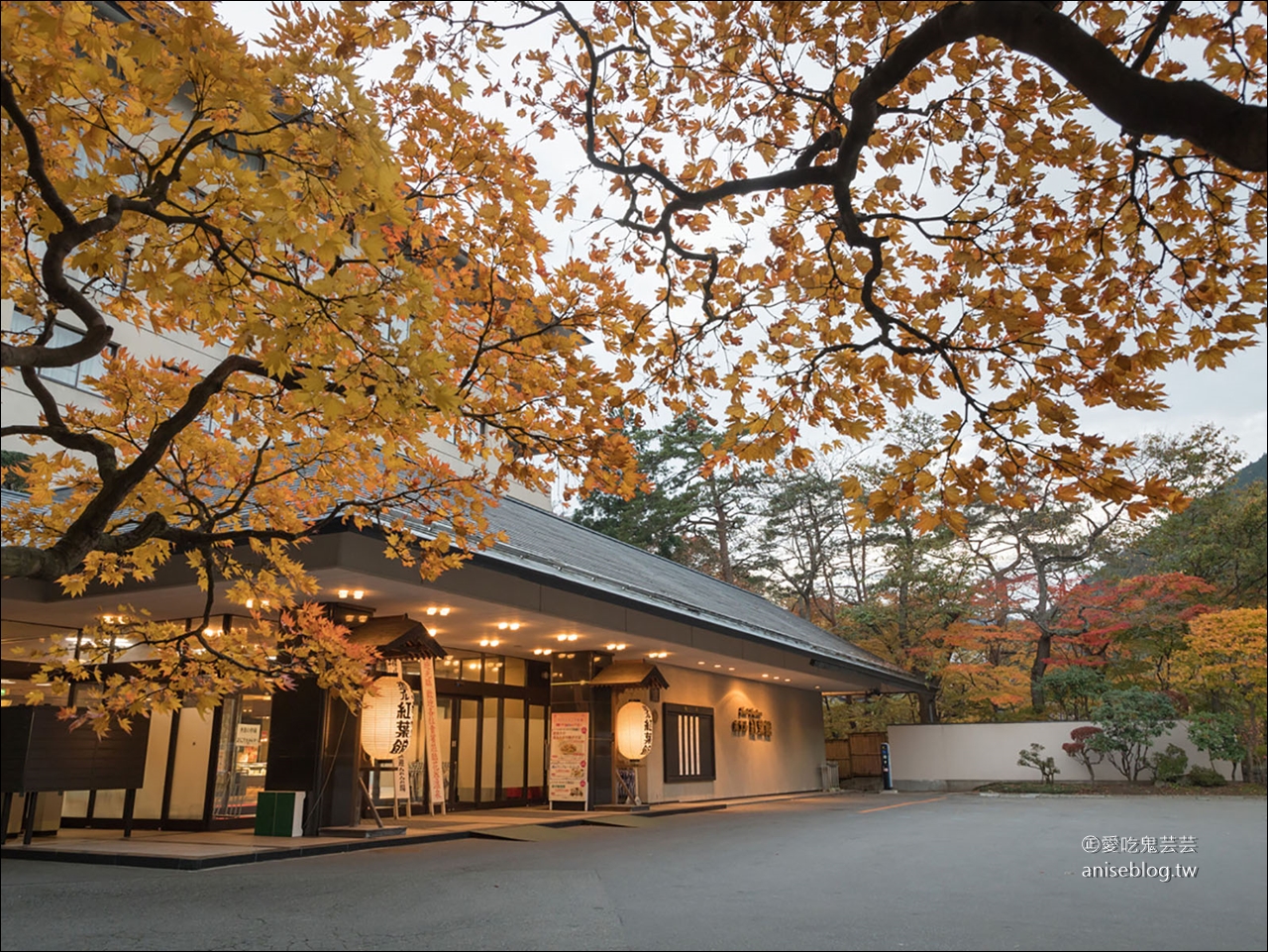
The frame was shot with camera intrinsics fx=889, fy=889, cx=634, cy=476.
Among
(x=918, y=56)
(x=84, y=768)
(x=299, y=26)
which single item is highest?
(x=299, y=26)

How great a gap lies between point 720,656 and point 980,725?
10.6 meters

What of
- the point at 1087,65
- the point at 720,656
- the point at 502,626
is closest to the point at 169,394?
the point at 1087,65

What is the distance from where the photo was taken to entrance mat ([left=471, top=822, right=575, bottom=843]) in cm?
1087

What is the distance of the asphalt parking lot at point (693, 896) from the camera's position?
5.31 meters

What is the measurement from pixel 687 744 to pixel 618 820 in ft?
15.6

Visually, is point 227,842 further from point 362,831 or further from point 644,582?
point 644,582

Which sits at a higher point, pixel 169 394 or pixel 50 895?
pixel 169 394

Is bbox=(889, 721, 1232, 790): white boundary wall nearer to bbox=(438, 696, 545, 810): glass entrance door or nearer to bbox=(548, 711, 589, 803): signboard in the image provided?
bbox=(438, 696, 545, 810): glass entrance door

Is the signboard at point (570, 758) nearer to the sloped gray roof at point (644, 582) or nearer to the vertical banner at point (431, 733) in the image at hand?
the sloped gray roof at point (644, 582)

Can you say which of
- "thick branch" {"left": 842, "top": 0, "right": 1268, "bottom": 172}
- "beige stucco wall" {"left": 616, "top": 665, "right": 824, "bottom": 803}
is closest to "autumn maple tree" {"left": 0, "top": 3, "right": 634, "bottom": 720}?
"thick branch" {"left": 842, "top": 0, "right": 1268, "bottom": 172}

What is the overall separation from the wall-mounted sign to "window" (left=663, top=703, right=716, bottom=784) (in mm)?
1498

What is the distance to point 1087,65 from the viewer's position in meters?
2.74

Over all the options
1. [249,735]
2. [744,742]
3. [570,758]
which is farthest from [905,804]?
[249,735]

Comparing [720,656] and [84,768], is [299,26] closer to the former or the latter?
[84,768]
